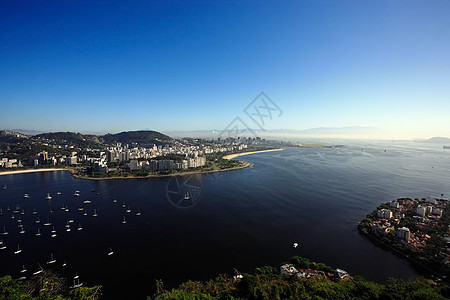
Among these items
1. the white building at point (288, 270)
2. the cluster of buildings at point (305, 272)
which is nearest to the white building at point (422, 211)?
the cluster of buildings at point (305, 272)

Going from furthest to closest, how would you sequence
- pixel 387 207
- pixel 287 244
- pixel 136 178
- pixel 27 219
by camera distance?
1. pixel 136 178
2. pixel 387 207
3. pixel 27 219
4. pixel 287 244

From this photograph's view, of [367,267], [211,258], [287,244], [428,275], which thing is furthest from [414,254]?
[211,258]

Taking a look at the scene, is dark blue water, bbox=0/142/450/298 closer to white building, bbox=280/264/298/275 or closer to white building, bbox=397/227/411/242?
white building, bbox=280/264/298/275

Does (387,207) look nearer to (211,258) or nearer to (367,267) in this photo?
(367,267)

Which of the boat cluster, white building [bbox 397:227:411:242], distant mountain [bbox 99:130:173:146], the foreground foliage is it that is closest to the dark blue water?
the boat cluster

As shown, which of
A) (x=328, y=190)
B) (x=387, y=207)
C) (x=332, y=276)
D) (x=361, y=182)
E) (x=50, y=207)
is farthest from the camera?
(x=361, y=182)

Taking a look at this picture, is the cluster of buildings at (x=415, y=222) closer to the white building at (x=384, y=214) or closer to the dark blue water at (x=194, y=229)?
the white building at (x=384, y=214)
